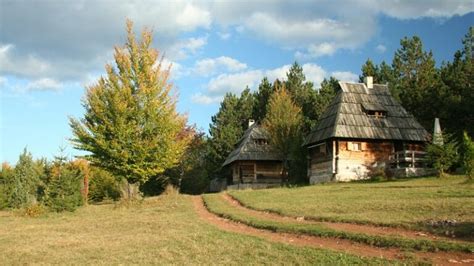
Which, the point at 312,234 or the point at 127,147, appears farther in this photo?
the point at 127,147

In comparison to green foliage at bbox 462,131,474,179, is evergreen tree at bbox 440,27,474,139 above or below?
above

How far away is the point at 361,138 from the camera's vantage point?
32750 millimetres

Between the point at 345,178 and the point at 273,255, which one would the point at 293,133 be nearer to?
the point at 345,178

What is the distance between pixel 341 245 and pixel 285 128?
27917 millimetres

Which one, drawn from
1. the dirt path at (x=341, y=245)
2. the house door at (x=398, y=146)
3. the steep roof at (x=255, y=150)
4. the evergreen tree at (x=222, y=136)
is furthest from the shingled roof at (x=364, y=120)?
the dirt path at (x=341, y=245)

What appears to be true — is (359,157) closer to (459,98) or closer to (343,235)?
(459,98)

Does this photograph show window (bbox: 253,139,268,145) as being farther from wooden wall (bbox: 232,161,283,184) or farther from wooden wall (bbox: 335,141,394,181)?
wooden wall (bbox: 335,141,394,181)

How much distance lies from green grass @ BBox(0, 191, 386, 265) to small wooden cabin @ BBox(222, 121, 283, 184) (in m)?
22.6

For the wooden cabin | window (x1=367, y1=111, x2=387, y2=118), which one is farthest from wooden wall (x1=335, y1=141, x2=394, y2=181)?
window (x1=367, y1=111, x2=387, y2=118)

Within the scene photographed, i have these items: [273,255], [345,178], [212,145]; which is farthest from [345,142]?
[273,255]

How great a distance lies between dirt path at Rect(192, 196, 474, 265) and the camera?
985 cm

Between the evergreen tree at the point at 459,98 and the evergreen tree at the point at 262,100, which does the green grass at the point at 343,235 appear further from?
the evergreen tree at the point at 262,100

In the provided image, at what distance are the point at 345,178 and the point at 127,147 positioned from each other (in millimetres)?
14924

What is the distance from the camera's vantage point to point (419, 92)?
40375 millimetres
